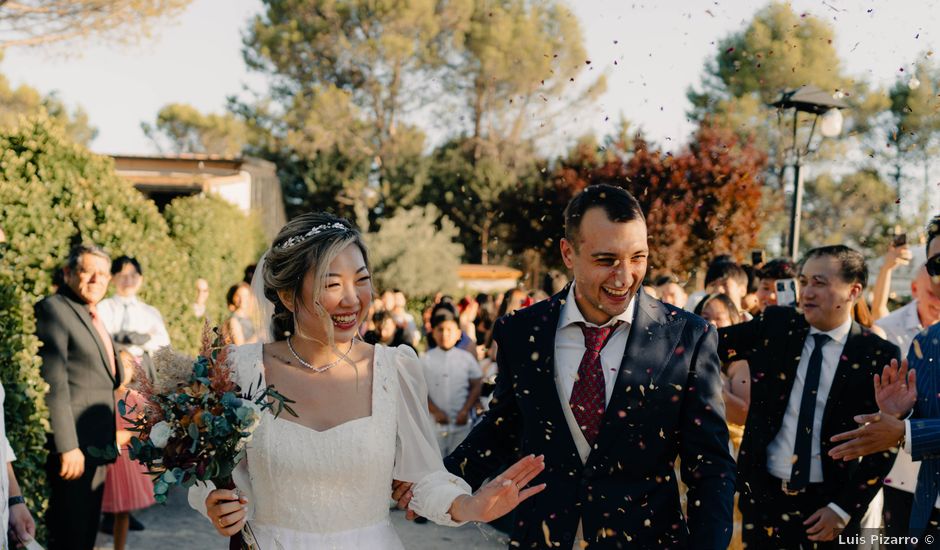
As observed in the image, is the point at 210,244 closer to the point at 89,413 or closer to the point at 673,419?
the point at 89,413

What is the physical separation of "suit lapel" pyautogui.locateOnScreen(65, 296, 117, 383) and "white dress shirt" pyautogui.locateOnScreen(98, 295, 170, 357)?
5.08 feet

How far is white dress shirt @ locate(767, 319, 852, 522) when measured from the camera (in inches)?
167

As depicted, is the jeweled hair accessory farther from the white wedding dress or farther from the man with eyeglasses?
the man with eyeglasses

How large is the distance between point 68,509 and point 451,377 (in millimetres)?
3694

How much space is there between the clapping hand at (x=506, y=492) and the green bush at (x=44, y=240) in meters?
3.32

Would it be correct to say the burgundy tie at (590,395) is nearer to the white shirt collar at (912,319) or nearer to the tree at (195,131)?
the white shirt collar at (912,319)

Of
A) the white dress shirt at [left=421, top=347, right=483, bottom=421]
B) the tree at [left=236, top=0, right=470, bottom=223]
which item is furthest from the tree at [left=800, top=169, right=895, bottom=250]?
the white dress shirt at [left=421, top=347, right=483, bottom=421]

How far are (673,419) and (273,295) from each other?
150 cm

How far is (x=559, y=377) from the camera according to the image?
127 inches

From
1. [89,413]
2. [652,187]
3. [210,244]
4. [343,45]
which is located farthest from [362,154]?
[89,413]

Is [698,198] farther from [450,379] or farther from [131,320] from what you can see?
[131,320]

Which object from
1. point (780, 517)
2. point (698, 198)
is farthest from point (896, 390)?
point (698, 198)

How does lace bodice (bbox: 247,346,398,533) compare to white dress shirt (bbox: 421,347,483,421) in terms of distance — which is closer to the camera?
lace bodice (bbox: 247,346,398,533)

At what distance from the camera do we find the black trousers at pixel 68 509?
5.62m
